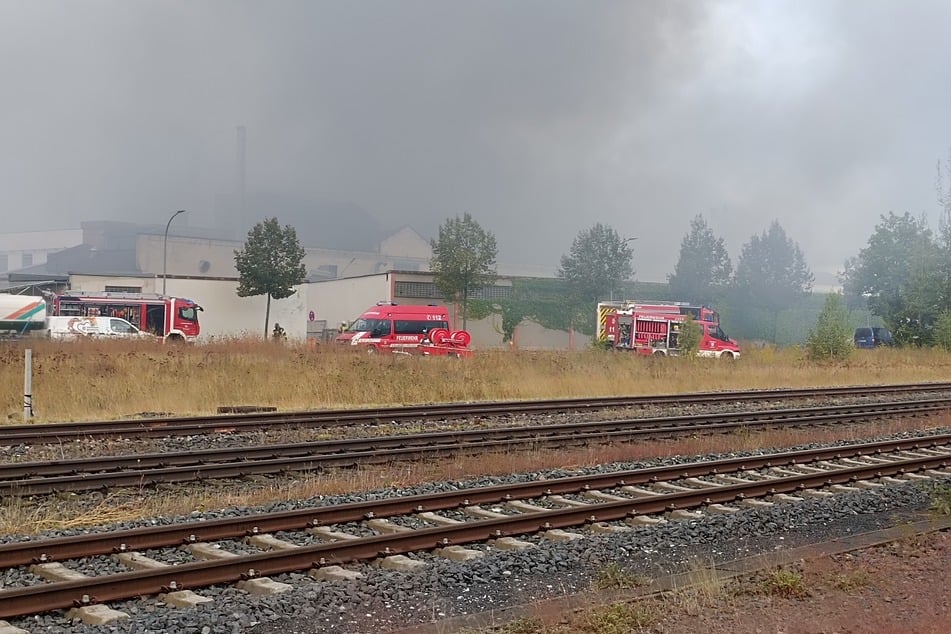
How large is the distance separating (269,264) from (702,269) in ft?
119

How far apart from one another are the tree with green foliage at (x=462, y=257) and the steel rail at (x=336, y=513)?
41611 mm

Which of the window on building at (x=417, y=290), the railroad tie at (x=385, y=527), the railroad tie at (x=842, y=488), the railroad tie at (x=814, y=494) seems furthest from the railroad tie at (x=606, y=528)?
the window on building at (x=417, y=290)

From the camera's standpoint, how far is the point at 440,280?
53594mm

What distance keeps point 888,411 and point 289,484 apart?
13.8 meters

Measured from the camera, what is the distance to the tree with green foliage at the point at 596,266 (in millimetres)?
59469

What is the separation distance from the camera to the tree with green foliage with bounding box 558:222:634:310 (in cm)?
5947

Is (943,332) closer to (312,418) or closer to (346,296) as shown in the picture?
(312,418)

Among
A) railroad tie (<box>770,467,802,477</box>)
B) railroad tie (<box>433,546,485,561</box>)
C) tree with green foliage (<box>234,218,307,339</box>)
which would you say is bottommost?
railroad tie (<box>770,467,802,477</box>)

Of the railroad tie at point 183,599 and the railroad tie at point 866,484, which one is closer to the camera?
the railroad tie at point 183,599

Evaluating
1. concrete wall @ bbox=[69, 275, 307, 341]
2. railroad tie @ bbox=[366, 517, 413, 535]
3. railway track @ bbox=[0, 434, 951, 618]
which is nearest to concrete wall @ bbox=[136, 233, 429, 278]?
concrete wall @ bbox=[69, 275, 307, 341]

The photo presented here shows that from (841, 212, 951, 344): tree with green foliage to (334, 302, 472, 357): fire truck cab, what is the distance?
78.7 ft

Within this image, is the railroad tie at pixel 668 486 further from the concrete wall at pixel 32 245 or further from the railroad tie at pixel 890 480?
the concrete wall at pixel 32 245

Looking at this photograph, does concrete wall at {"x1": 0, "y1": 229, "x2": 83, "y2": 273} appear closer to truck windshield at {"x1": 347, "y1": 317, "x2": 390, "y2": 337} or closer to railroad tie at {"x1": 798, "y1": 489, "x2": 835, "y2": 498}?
truck windshield at {"x1": 347, "y1": 317, "x2": 390, "y2": 337}

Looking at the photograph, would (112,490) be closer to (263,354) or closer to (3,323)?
(263,354)
